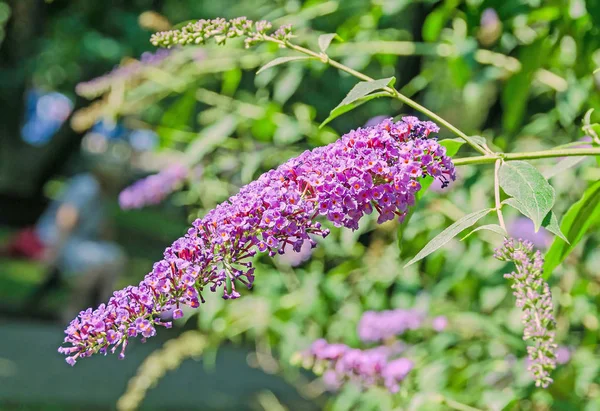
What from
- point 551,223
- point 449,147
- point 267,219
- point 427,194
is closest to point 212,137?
point 427,194

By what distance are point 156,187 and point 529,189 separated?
225cm

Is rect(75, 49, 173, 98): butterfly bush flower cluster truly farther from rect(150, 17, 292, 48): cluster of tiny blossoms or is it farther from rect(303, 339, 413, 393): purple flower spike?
rect(150, 17, 292, 48): cluster of tiny blossoms

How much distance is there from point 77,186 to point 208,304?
21.1 ft

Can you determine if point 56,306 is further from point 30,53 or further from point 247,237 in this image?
point 247,237

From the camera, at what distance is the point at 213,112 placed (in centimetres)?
306

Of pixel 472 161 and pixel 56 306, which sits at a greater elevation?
pixel 56 306

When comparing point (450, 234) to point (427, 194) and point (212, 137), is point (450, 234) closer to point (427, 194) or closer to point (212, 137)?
point (427, 194)

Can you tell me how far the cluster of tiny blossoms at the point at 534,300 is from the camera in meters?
1.12

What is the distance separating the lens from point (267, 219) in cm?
112

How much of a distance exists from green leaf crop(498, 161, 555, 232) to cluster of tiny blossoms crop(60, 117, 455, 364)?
9 cm

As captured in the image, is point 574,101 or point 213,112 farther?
point 213,112

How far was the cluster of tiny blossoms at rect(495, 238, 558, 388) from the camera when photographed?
3.67ft

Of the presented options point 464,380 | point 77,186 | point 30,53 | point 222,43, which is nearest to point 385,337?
point 464,380

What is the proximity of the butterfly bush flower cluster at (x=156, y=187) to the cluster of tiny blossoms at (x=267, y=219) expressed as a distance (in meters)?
1.98
